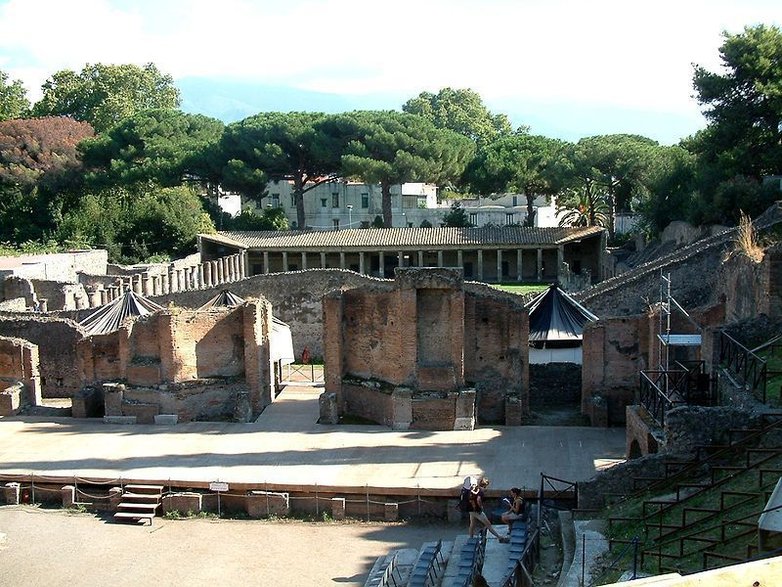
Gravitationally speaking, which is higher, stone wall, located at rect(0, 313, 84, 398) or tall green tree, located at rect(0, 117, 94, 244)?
tall green tree, located at rect(0, 117, 94, 244)

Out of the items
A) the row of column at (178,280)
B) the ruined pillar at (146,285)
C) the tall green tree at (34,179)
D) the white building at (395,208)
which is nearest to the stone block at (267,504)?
the row of column at (178,280)

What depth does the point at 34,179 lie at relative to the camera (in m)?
58.4

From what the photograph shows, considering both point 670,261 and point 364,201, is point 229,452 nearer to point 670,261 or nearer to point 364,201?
point 670,261

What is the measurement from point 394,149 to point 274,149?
712 cm

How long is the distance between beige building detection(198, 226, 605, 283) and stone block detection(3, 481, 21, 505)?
33.3 meters

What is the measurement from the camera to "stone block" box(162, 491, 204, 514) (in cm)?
1933

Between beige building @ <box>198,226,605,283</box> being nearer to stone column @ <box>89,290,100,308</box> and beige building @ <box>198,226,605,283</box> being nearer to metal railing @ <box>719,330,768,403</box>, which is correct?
stone column @ <box>89,290,100,308</box>

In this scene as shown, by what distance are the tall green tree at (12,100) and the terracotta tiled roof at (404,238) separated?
28201 millimetres

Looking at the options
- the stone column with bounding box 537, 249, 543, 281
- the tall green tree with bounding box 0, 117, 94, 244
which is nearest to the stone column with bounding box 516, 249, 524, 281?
the stone column with bounding box 537, 249, 543, 281

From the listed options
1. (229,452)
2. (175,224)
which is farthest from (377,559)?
(175,224)

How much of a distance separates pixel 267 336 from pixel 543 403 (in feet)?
25.0

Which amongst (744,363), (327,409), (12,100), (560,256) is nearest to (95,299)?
(327,409)

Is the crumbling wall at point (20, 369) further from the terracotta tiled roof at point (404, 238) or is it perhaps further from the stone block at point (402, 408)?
the terracotta tiled roof at point (404, 238)

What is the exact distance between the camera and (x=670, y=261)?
30734mm
